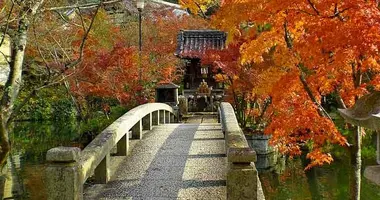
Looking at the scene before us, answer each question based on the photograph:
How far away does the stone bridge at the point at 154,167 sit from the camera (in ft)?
15.2

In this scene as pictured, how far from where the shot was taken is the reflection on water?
1073 cm

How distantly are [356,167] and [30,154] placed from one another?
1178 cm

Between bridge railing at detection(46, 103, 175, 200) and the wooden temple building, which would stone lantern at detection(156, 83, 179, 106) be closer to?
the wooden temple building

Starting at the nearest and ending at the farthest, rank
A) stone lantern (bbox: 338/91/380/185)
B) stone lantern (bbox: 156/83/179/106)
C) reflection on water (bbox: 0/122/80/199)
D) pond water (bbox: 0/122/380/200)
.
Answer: stone lantern (bbox: 338/91/380/185)
reflection on water (bbox: 0/122/80/199)
pond water (bbox: 0/122/380/200)
stone lantern (bbox: 156/83/179/106)

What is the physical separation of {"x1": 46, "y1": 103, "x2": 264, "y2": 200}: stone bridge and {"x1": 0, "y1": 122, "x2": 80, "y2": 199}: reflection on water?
3471mm

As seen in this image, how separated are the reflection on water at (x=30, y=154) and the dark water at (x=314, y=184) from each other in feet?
20.7

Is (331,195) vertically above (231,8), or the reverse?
(231,8)

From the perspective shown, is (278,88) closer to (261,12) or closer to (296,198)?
(261,12)

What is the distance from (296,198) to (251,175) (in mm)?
6992

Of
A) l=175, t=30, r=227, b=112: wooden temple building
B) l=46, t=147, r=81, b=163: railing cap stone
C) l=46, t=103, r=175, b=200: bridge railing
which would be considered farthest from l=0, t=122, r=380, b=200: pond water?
l=175, t=30, r=227, b=112: wooden temple building

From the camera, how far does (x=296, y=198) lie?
1116cm

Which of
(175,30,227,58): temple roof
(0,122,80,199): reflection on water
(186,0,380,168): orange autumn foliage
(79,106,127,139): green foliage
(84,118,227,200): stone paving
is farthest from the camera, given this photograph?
(175,30,227,58): temple roof

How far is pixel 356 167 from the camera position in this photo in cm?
821

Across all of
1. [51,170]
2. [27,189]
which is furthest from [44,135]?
[51,170]
